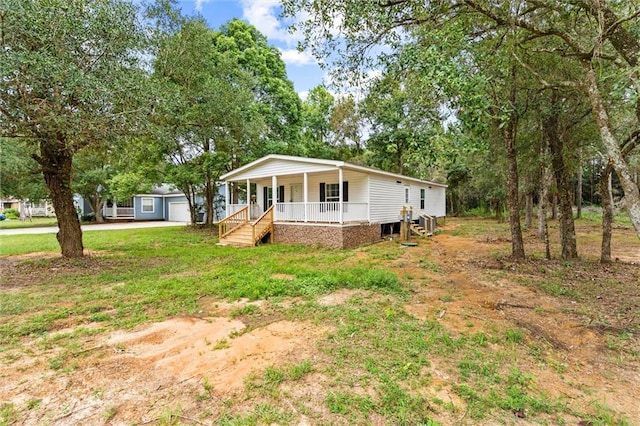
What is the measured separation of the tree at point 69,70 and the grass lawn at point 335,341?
3275mm

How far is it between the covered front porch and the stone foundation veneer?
32 cm

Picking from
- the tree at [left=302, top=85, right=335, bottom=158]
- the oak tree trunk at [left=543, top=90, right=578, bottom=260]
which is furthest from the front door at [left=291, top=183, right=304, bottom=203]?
the oak tree trunk at [left=543, top=90, right=578, bottom=260]

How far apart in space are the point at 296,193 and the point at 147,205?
18.8 meters

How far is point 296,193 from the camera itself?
50.3ft

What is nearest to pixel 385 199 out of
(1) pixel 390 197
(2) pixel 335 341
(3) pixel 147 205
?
(1) pixel 390 197

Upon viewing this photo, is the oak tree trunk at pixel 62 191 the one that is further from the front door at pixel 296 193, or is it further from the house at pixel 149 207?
the house at pixel 149 207

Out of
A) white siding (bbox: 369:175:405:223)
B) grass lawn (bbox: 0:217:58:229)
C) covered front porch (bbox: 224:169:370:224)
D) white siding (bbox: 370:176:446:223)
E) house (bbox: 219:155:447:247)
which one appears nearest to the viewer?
house (bbox: 219:155:447:247)

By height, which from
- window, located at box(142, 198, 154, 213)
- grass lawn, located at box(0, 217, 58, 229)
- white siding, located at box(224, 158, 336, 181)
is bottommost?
grass lawn, located at box(0, 217, 58, 229)

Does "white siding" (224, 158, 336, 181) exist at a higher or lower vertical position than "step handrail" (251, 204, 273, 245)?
higher

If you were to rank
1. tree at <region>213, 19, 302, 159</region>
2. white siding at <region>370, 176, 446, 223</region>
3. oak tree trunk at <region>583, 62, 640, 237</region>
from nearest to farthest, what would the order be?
oak tree trunk at <region>583, 62, 640, 237</region>, white siding at <region>370, 176, 446, 223</region>, tree at <region>213, 19, 302, 159</region>

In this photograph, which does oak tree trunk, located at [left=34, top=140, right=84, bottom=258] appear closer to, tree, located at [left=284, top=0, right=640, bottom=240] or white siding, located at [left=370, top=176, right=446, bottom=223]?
tree, located at [left=284, top=0, right=640, bottom=240]

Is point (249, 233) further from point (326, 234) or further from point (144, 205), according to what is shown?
point (144, 205)

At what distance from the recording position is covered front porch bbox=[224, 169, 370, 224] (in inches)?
466

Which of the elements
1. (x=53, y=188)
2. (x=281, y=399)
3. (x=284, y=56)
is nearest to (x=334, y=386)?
(x=281, y=399)
